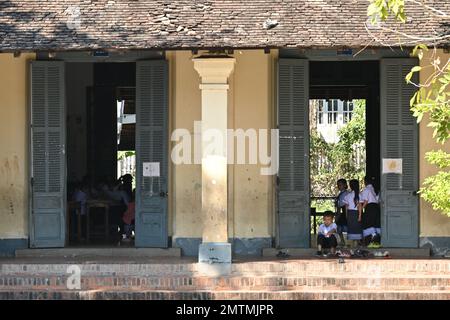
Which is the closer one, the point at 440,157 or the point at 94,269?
the point at 440,157

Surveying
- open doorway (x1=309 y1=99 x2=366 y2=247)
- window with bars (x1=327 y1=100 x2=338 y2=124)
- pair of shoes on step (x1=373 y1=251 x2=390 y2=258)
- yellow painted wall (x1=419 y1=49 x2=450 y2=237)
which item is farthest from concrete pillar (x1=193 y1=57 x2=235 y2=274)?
window with bars (x1=327 y1=100 x2=338 y2=124)

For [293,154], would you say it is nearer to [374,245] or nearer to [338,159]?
[374,245]

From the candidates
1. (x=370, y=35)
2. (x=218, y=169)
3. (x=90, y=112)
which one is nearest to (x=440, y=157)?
(x=370, y=35)

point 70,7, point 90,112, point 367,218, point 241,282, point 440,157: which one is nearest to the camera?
point 440,157

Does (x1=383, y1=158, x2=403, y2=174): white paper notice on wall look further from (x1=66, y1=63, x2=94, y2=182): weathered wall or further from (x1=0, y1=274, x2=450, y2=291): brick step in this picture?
(x1=66, y1=63, x2=94, y2=182): weathered wall

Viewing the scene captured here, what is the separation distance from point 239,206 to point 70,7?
3.80 metres

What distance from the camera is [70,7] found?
15.3 metres

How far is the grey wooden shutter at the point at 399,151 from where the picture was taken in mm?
15680

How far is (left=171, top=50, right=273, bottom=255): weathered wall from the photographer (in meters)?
15.8

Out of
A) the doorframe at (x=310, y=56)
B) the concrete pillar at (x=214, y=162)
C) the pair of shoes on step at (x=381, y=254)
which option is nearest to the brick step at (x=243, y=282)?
the concrete pillar at (x=214, y=162)

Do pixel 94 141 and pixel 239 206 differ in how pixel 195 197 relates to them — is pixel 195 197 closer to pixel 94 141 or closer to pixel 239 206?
pixel 239 206

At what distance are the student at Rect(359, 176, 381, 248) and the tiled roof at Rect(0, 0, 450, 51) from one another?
290cm

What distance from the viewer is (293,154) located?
1583 cm

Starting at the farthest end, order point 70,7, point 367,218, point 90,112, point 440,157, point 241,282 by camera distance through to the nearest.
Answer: point 90,112 → point 367,218 → point 70,7 → point 241,282 → point 440,157
